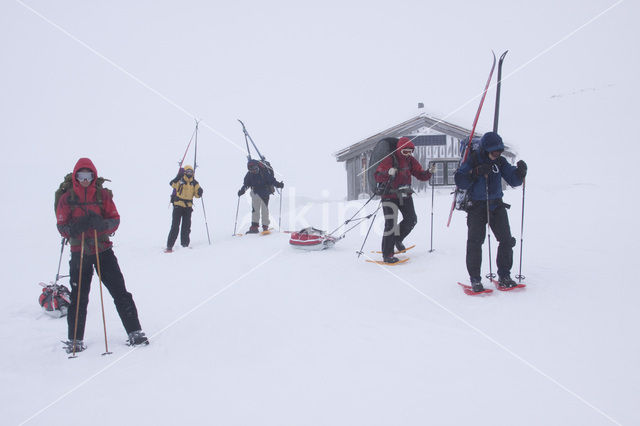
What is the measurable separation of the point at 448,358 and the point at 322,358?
110 centimetres

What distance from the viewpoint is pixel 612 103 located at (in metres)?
47.6

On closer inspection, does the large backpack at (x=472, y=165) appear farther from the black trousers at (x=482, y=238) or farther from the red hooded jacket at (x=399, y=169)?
the red hooded jacket at (x=399, y=169)

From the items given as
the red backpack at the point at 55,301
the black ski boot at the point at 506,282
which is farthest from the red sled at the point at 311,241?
the red backpack at the point at 55,301

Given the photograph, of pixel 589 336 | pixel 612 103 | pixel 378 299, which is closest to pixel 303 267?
pixel 378 299

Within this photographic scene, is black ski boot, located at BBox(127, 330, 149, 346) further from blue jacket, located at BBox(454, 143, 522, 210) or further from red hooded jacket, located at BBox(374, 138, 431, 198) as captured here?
red hooded jacket, located at BBox(374, 138, 431, 198)

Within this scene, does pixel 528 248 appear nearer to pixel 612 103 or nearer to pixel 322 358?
pixel 322 358

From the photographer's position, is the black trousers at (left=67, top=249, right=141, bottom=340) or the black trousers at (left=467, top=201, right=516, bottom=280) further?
the black trousers at (left=467, top=201, right=516, bottom=280)

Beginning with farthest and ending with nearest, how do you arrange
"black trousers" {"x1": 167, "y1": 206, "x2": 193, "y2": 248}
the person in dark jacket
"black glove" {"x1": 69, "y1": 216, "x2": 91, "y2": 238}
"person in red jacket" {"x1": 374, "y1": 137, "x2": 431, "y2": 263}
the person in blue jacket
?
1. the person in dark jacket
2. "black trousers" {"x1": 167, "y1": 206, "x2": 193, "y2": 248}
3. "person in red jacket" {"x1": 374, "y1": 137, "x2": 431, "y2": 263}
4. the person in blue jacket
5. "black glove" {"x1": 69, "y1": 216, "x2": 91, "y2": 238}

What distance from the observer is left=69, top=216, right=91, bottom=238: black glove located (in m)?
4.02

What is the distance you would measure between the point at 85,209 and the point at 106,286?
2.76ft

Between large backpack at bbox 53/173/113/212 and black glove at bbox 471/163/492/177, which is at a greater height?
black glove at bbox 471/163/492/177

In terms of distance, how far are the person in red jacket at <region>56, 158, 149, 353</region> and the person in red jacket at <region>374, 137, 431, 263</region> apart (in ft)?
13.9

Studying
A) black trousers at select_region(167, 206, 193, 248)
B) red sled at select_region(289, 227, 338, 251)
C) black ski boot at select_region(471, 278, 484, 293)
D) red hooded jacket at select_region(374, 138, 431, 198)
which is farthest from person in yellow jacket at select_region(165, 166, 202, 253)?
black ski boot at select_region(471, 278, 484, 293)

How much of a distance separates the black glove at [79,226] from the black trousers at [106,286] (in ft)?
0.82
